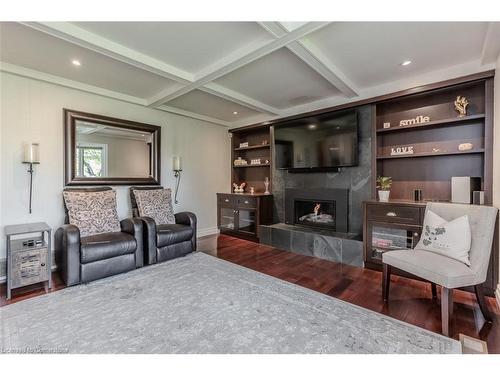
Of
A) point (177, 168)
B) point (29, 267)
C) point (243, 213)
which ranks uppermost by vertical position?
point (177, 168)

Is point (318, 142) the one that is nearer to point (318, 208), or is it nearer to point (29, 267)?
point (318, 208)

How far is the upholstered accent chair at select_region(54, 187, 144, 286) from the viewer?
2.43 metres

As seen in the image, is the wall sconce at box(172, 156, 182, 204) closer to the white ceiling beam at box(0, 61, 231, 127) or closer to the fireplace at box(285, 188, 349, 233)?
the white ceiling beam at box(0, 61, 231, 127)

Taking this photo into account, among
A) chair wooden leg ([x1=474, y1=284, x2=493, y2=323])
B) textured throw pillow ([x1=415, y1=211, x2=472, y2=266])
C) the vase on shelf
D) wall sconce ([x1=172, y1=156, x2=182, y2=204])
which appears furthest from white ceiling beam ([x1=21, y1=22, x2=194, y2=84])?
chair wooden leg ([x1=474, y1=284, x2=493, y2=323])

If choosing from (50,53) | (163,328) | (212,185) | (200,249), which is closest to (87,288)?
(163,328)

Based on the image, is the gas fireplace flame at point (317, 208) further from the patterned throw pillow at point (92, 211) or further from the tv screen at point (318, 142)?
the patterned throw pillow at point (92, 211)

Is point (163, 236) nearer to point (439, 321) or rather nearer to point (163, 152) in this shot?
point (163, 152)

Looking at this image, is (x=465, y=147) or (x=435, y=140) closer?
(x=465, y=147)

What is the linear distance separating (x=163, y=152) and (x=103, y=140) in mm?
945

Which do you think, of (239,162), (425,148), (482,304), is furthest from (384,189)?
(239,162)

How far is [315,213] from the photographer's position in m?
3.97

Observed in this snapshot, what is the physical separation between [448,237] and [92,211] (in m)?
3.87

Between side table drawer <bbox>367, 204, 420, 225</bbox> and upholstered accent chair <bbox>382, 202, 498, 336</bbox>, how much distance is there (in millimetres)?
450

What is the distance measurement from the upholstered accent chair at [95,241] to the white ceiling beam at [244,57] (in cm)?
186
